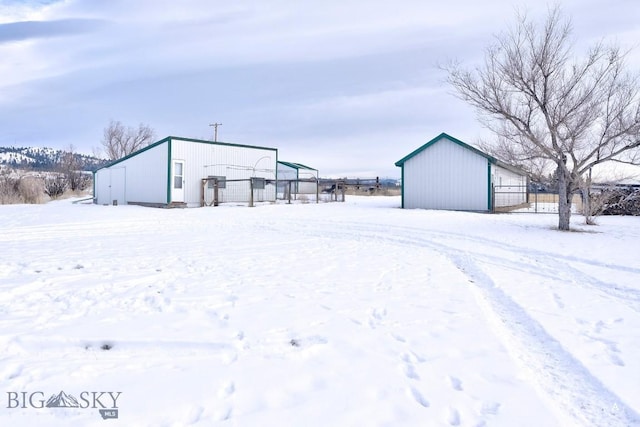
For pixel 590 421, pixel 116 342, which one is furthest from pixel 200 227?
pixel 590 421

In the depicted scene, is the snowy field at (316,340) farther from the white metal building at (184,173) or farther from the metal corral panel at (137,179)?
the metal corral panel at (137,179)

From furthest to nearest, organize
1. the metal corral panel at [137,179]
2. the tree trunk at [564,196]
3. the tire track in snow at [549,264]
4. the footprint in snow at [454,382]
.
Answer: the metal corral panel at [137,179] < the tree trunk at [564,196] < the tire track in snow at [549,264] < the footprint in snow at [454,382]

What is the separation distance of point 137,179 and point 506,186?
20.3 meters

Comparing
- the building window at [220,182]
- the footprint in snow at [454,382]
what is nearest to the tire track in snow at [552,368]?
the footprint in snow at [454,382]

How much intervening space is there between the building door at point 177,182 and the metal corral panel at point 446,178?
39.7 ft

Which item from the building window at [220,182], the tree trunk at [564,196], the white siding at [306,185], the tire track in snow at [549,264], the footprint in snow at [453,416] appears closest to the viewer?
the footprint in snow at [453,416]

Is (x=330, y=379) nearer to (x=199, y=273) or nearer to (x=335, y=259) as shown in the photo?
(x=199, y=273)

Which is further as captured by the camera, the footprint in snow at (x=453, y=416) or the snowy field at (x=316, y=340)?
the snowy field at (x=316, y=340)

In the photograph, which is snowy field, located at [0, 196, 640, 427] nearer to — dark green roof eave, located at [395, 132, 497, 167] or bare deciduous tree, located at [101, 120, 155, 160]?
dark green roof eave, located at [395, 132, 497, 167]

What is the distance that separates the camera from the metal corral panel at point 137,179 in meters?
22.8

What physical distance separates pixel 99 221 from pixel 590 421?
1518 cm

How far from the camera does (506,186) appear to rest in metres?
19.9

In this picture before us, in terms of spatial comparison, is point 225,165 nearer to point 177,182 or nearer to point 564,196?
point 177,182

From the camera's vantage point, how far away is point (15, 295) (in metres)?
4.77
